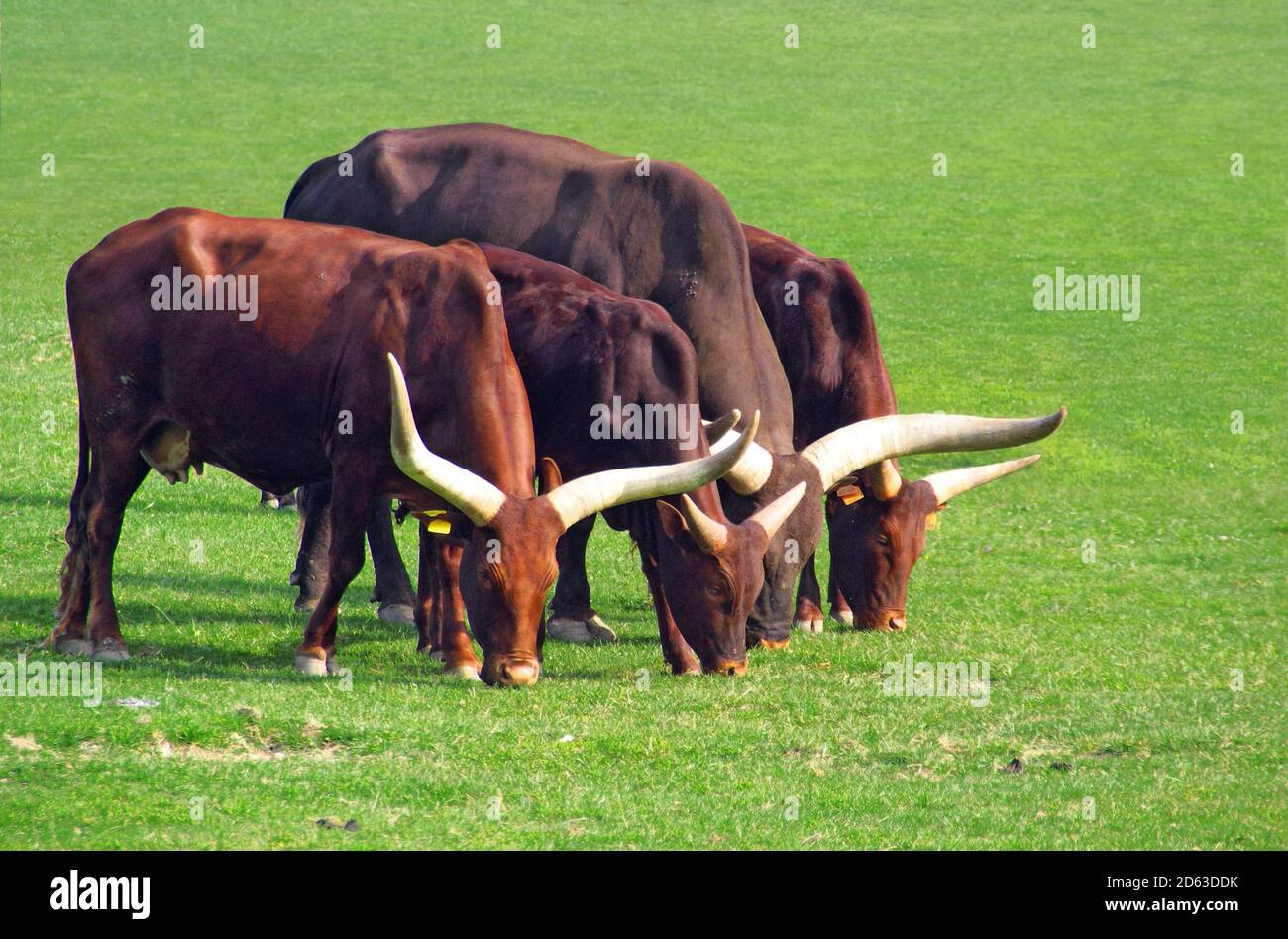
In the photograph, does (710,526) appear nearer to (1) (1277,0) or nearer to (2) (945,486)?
(2) (945,486)

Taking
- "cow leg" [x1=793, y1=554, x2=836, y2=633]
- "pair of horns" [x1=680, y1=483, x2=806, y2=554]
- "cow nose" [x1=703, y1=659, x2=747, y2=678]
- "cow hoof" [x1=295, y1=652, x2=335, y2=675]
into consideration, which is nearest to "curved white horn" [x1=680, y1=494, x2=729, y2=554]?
"pair of horns" [x1=680, y1=483, x2=806, y2=554]

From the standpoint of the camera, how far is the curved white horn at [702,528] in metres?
10.3

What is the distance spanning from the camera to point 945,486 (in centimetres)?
1270

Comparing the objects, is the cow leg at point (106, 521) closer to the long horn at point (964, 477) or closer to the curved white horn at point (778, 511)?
the curved white horn at point (778, 511)

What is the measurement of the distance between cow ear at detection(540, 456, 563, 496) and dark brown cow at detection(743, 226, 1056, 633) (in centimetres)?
242

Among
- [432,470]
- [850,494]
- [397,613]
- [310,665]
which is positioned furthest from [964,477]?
[310,665]

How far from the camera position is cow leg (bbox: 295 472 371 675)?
10109mm

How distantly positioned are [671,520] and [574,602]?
1.55 m

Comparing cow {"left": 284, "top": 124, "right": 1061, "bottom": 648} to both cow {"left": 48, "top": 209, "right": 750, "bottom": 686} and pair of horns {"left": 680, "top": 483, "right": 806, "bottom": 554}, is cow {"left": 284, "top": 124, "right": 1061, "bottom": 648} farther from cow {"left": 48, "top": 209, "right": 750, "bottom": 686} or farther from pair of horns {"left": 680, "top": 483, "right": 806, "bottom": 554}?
cow {"left": 48, "top": 209, "right": 750, "bottom": 686}

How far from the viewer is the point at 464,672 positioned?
10.2m

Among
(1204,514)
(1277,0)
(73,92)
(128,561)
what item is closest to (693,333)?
(128,561)

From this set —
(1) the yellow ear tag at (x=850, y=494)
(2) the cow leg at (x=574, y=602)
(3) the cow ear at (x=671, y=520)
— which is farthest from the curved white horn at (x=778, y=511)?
(2) the cow leg at (x=574, y=602)

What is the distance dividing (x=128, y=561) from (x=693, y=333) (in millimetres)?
4170

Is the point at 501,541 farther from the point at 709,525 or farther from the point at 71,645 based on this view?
the point at 71,645
